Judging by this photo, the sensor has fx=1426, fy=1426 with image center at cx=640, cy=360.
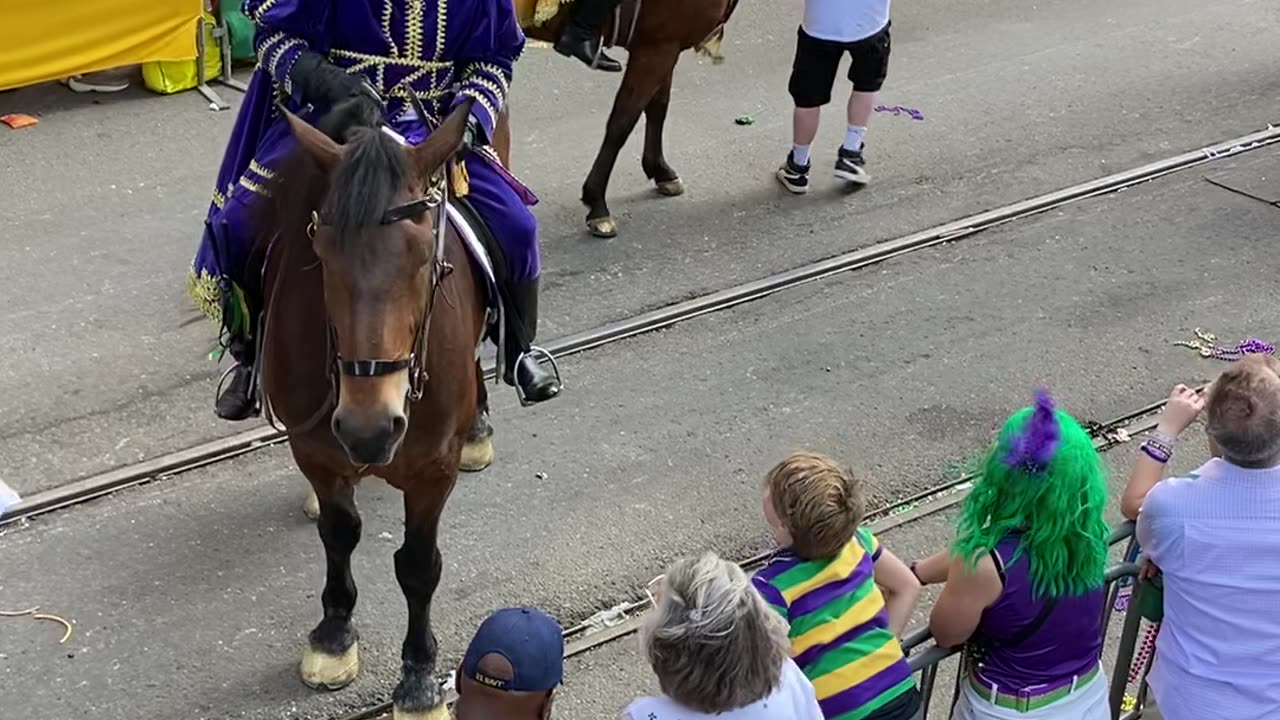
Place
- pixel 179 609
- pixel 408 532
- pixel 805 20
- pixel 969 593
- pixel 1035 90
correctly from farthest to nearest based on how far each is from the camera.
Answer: pixel 1035 90, pixel 805 20, pixel 179 609, pixel 408 532, pixel 969 593

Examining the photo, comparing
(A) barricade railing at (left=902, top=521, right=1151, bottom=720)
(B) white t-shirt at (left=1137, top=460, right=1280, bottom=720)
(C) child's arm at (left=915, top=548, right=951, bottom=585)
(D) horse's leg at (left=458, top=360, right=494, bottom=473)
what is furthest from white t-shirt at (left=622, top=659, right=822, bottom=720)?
(D) horse's leg at (left=458, top=360, right=494, bottom=473)

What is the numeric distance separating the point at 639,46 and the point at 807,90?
116 cm

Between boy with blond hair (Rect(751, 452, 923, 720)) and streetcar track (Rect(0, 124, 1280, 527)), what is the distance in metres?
3.09

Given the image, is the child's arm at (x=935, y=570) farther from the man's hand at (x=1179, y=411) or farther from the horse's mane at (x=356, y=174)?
the horse's mane at (x=356, y=174)

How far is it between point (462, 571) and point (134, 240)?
3338mm

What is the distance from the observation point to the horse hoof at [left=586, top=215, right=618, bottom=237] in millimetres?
7879

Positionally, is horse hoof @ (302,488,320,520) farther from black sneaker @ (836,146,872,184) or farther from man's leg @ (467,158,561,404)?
black sneaker @ (836,146,872,184)

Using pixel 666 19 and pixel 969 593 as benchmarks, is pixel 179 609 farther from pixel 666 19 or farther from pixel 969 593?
pixel 666 19

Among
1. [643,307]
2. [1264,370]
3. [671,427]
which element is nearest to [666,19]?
[643,307]

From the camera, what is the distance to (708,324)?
7.08 m

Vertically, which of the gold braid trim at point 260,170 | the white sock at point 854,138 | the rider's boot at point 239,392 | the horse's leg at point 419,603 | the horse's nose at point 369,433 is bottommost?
the white sock at point 854,138

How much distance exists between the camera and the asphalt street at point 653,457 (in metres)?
4.79

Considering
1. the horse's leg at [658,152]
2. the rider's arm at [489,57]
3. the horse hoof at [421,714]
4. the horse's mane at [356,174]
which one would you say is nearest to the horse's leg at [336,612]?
the horse hoof at [421,714]

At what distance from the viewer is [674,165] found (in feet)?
29.2
